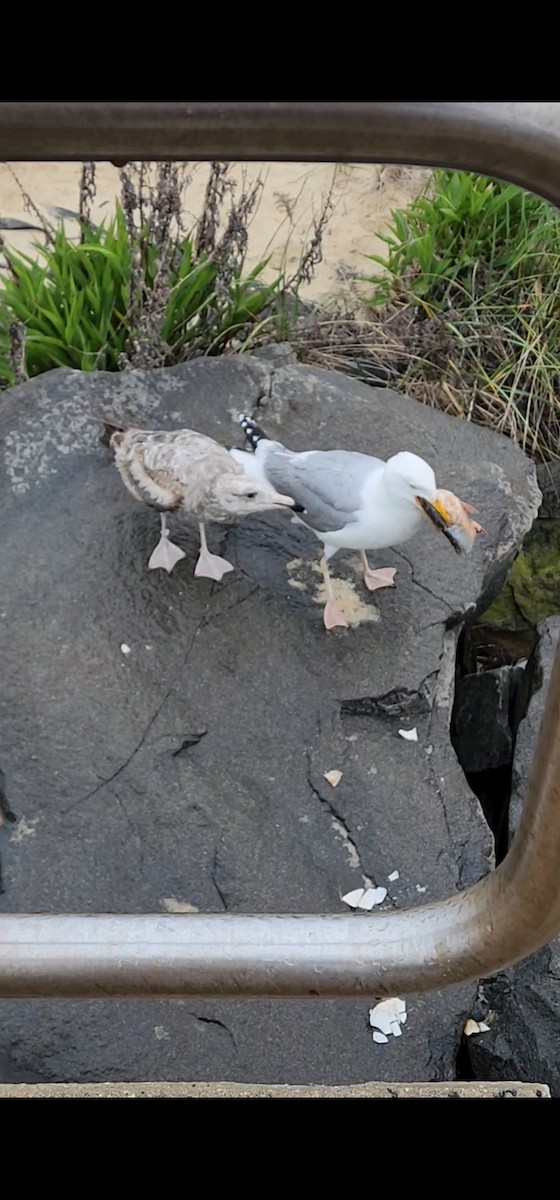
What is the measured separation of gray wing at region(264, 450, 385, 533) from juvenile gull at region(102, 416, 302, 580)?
0.13 feet

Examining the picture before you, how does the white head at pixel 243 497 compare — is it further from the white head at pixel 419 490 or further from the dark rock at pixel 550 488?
the dark rock at pixel 550 488

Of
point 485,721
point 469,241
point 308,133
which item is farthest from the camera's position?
point 469,241

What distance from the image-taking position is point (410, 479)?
2.32 meters

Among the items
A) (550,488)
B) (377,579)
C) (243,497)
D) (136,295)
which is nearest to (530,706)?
(377,579)

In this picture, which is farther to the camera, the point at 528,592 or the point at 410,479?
the point at 528,592

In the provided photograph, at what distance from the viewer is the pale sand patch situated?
5.04m

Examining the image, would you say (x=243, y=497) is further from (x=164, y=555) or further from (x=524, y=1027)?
(x=524, y=1027)

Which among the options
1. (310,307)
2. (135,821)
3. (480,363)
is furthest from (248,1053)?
(310,307)

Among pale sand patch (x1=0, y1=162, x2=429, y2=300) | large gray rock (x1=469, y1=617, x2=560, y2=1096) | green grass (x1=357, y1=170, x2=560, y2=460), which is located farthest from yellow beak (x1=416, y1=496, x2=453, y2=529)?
pale sand patch (x1=0, y1=162, x2=429, y2=300)

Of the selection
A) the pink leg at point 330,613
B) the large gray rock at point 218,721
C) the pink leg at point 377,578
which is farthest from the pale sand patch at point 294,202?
the pink leg at point 330,613

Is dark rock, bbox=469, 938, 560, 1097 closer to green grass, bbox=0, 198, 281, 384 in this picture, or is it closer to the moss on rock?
the moss on rock

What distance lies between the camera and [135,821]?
2.28 metres

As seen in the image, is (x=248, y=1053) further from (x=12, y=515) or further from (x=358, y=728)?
(x=12, y=515)

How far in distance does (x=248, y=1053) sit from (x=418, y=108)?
1.86 meters
